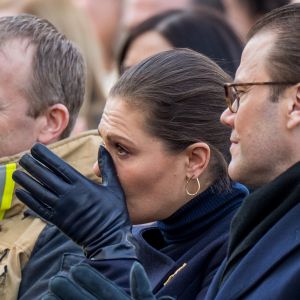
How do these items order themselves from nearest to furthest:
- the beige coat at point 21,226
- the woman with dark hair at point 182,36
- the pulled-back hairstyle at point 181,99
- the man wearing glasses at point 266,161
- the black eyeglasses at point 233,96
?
the man wearing glasses at point 266,161 < the black eyeglasses at point 233,96 < the pulled-back hairstyle at point 181,99 < the beige coat at point 21,226 < the woman with dark hair at point 182,36

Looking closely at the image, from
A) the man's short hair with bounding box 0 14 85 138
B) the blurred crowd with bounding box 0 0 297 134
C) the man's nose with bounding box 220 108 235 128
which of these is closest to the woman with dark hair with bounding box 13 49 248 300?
the man's nose with bounding box 220 108 235 128

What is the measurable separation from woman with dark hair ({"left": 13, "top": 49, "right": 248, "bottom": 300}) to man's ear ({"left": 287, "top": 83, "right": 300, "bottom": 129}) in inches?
20.2

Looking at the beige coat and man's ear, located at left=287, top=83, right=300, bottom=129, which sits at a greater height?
man's ear, located at left=287, top=83, right=300, bottom=129

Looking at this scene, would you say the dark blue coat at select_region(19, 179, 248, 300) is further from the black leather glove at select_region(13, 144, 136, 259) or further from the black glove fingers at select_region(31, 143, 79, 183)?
the black glove fingers at select_region(31, 143, 79, 183)

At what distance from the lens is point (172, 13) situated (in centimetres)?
540

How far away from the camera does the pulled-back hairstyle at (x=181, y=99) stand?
3.40 m

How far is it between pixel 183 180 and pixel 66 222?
1.37 ft

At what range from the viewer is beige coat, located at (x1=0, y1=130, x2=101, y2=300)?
3.55 meters

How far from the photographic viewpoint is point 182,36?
522 cm

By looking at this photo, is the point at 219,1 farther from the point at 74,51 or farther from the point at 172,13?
the point at 74,51

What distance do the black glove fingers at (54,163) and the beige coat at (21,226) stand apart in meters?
0.43

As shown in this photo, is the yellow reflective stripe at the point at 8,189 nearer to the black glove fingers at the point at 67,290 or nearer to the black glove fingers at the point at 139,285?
the black glove fingers at the point at 67,290

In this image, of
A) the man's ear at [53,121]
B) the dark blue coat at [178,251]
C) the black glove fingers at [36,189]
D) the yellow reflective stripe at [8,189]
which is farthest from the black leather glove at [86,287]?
the man's ear at [53,121]

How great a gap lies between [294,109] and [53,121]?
4.02ft
